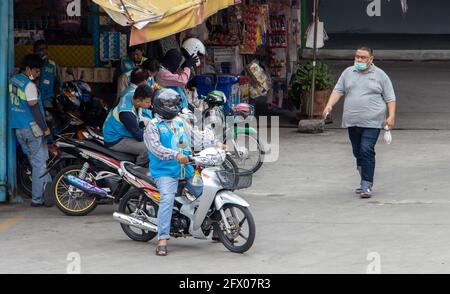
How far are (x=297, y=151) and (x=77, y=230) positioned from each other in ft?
17.1

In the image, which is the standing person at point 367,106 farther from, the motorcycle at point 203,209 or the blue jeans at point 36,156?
the blue jeans at point 36,156

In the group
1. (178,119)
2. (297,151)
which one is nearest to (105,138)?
(178,119)

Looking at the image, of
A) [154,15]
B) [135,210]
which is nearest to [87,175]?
[135,210]

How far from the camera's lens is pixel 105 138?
1116 cm

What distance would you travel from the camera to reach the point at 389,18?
27.9 m

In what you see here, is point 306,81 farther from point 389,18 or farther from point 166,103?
point 389,18

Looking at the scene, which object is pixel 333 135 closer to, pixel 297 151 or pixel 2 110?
pixel 297 151

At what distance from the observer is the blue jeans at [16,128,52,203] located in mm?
11477

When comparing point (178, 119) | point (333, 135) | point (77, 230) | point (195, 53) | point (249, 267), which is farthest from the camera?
point (333, 135)

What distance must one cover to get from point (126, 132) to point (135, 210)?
4.70 feet

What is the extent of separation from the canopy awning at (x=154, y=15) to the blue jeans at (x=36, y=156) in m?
1.75

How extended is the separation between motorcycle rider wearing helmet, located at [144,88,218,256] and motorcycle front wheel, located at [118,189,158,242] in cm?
50

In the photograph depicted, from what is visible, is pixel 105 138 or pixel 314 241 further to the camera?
pixel 105 138

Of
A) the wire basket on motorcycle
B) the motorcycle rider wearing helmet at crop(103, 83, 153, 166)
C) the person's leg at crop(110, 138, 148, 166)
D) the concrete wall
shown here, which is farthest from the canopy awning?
the concrete wall
